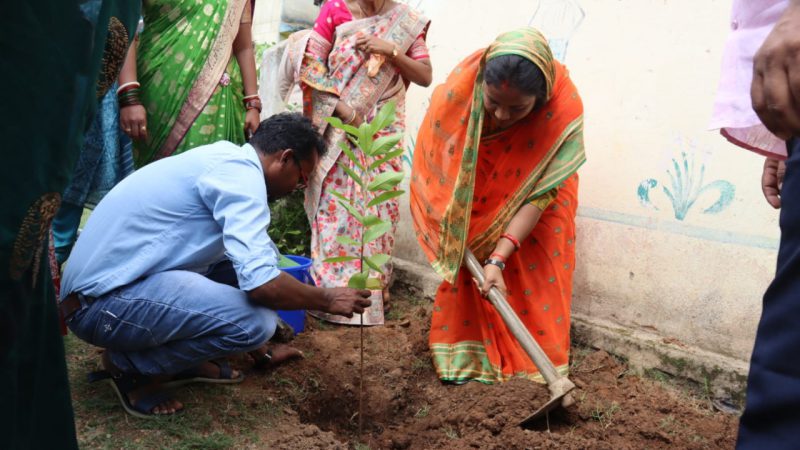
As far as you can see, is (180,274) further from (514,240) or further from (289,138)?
(514,240)

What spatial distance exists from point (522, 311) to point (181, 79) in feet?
6.26

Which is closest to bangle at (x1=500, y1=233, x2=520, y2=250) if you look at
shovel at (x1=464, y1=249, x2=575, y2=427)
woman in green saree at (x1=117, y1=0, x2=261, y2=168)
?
shovel at (x1=464, y1=249, x2=575, y2=427)

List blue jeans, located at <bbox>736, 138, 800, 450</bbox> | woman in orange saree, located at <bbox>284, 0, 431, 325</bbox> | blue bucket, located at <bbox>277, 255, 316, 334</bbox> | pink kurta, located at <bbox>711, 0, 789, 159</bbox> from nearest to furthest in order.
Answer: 1. blue jeans, located at <bbox>736, 138, 800, 450</bbox>
2. pink kurta, located at <bbox>711, 0, 789, 159</bbox>
3. blue bucket, located at <bbox>277, 255, 316, 334</bbox>
4. woman in orange saree, located at <bbox>284, 0, 431, 325</bbox>

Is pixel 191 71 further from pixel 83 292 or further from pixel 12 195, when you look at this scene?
pixel 12 195

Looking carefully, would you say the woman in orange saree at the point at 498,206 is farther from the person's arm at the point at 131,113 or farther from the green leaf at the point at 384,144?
the person's arm at the point at 131,113

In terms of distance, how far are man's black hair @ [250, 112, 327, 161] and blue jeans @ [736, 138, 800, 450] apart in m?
1.89

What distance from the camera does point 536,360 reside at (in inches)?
106

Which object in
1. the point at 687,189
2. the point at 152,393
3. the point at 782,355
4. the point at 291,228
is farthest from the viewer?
the point at 291,228

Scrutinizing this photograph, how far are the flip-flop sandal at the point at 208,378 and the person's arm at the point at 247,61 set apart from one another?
1.20m

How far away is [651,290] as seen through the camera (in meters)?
Result: 3.21

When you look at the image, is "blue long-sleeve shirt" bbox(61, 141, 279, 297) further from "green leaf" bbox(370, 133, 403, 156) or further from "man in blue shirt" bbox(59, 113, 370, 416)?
"green leaf" bbox(370, 133, 403, 156)

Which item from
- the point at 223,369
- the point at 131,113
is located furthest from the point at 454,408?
the point at 131,113

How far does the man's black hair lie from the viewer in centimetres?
248

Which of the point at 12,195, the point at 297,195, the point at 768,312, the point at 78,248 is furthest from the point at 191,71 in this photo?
the point at 768,312
